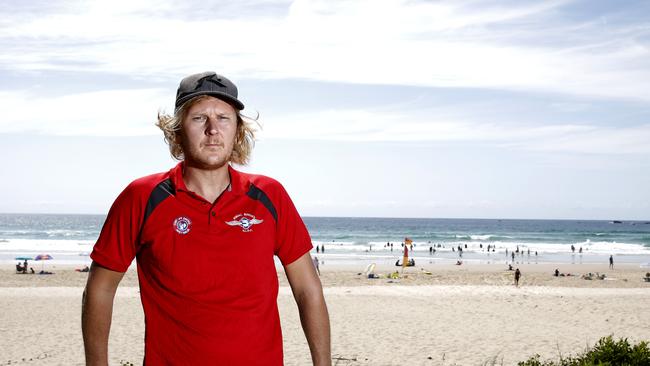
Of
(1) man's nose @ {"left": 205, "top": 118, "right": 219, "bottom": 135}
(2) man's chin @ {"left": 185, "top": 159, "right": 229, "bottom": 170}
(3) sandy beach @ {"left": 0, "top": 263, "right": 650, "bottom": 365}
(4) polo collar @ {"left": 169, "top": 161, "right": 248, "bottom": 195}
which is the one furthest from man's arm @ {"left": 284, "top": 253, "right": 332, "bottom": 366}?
(3) sandy beach @ {"left": 0, "top": 263, "right": 650, "bottom": 365}

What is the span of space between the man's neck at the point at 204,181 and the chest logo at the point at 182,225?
130 millimetres

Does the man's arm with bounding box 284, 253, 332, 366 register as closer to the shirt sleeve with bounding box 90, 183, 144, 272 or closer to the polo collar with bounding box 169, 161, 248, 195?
the polo collar with bounding box 169, 161, 248, 195

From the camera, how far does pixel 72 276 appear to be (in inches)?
1436

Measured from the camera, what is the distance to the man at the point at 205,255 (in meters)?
2.38

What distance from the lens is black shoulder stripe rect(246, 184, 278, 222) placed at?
2510 millimetres

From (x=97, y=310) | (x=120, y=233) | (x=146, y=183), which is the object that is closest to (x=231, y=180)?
(x=146, y=183)

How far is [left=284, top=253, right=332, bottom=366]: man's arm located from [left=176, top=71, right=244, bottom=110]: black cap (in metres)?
0.66

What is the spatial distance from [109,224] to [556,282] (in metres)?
36.1

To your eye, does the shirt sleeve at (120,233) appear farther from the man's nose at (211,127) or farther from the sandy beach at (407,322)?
the sandy beach at (407,322)

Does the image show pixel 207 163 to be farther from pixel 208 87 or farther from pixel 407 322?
pixel 407 322

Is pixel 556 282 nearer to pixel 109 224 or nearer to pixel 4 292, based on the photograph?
pixel 4 292

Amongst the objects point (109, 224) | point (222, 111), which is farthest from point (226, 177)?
point (109, 224)

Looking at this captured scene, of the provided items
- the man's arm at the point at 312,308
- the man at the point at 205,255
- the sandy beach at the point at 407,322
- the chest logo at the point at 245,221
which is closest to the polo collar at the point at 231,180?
the man at the point at 205,255

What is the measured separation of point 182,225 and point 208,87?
0.50m
